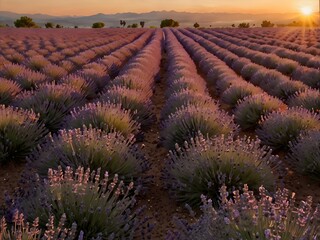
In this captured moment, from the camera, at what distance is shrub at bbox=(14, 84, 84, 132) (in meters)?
6.98

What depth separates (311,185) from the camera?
4.85m

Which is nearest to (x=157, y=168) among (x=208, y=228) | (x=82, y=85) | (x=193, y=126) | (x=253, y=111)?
(x=193, y=126)

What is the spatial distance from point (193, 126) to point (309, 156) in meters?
1.52

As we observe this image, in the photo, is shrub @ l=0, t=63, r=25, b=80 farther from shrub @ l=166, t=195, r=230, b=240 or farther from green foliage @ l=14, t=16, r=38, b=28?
green foliage @ l=14, t=16, r=38, b=28

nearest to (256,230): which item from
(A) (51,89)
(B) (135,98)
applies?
(B) (135,98)

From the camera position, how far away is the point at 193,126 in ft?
18.4

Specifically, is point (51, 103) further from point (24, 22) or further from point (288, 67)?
point (24, 22)

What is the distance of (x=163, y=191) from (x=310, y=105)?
13.8ft

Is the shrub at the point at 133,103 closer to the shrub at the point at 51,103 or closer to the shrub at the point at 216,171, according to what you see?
the shrub at the point at 51,103

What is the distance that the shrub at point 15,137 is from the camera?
5515 mm

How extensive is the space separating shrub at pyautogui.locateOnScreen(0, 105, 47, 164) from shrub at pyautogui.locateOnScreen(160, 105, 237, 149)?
1.83 metres

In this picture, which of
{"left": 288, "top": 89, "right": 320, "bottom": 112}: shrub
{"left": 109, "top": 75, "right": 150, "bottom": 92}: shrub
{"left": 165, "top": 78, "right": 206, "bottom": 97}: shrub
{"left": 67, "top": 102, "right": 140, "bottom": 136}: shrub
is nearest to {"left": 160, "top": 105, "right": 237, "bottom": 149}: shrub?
{"left": 67, "top": 102, "right": 140, "bottom": 136}: shrub

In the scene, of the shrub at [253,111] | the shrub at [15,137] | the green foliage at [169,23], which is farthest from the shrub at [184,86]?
the green foliage at [169,23]

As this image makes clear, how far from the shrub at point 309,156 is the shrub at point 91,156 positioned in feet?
6.20
